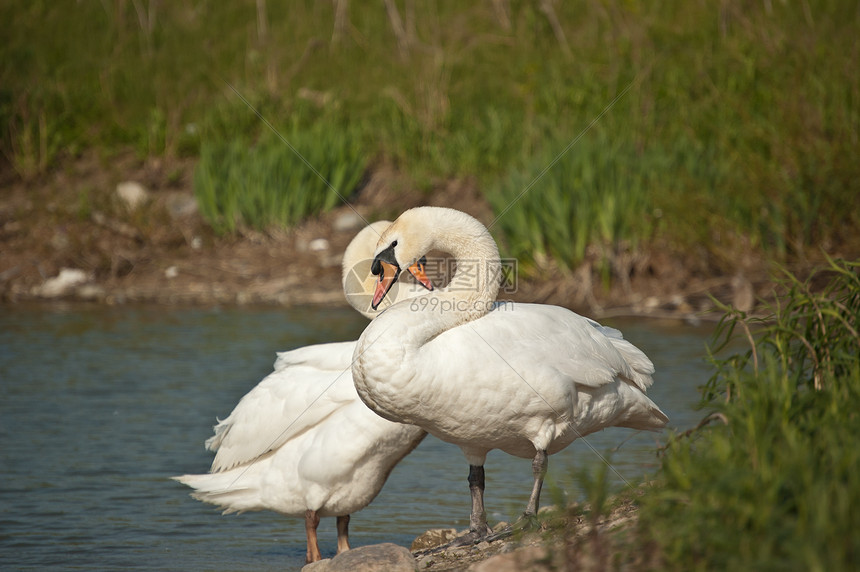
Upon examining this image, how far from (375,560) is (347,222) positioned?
350 inches

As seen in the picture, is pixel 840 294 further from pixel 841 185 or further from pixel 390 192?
pixel 390 192

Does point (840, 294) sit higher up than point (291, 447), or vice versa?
point (840, 294)

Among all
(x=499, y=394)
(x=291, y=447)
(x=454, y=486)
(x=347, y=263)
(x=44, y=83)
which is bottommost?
(x=454, y=486)

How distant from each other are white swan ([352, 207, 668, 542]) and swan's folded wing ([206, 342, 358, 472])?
52cm

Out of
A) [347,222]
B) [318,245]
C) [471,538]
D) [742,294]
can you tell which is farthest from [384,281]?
[347,222]

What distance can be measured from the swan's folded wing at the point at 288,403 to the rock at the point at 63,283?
7.31 m

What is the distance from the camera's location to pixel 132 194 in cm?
1345

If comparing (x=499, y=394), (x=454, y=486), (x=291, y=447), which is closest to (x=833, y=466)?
(x=499, y=394)

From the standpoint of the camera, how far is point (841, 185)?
9.02 meters

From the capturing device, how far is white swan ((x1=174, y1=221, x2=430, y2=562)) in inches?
192

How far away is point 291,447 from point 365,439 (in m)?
0.51

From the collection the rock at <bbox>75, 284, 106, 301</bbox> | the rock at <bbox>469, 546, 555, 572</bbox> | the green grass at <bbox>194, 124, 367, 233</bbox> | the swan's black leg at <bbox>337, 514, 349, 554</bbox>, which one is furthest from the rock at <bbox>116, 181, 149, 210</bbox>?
the rock at <bbox>469, 546, 555, 572</bbox>

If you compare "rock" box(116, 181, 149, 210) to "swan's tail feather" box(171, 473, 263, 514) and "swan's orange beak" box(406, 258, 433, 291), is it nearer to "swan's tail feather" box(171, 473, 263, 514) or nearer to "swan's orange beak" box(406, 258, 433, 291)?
"swan's tail feather" box(171, 473, 263, 514)

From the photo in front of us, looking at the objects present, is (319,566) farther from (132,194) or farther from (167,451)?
(132,194)
